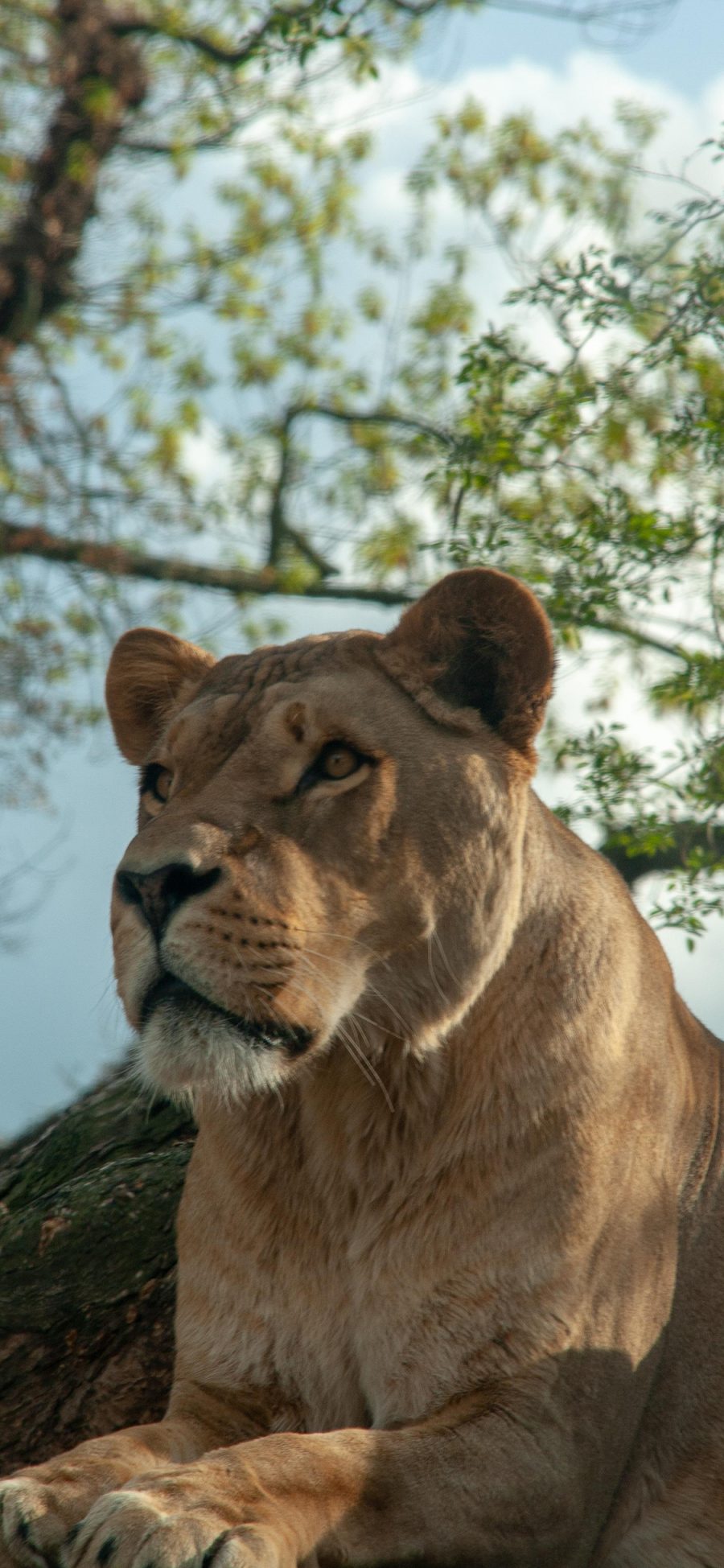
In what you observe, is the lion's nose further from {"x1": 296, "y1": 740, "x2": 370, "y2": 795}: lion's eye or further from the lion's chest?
the lion's chest

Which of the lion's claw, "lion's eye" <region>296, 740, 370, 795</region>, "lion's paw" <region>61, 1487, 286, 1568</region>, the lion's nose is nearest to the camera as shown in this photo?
"lion's paw" <region>61, 1487, 286, 1568</region>

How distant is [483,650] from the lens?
3.54 meters

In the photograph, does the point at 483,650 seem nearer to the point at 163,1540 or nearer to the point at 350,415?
the point at 163,1540

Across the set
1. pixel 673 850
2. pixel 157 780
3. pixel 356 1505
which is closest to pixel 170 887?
pixel 157 780

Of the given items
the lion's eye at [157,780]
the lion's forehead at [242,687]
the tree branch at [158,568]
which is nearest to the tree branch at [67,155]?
the tree branch at [158,568]

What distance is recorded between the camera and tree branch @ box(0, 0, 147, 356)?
13.8 metres

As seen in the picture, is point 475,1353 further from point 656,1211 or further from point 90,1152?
point 90,1152

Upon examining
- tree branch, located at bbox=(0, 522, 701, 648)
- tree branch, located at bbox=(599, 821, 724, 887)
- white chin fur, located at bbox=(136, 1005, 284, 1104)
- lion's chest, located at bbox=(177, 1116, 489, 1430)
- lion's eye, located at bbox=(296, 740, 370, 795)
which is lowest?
lion's chest, located at bbox=(177, 1116, 489, 1430)

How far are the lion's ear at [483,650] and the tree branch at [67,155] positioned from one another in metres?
11.1

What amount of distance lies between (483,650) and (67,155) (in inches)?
460

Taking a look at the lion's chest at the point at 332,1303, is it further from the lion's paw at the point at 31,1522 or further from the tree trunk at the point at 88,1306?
the tree trunk at the point at 88,1306

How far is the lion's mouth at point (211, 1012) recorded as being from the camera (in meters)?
3.04

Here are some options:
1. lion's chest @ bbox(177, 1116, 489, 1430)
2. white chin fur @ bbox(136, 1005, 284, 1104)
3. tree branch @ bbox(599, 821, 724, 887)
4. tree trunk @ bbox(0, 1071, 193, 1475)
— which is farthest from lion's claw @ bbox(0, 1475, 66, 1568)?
tree branch @ bbox(599, 821, 724, 887)

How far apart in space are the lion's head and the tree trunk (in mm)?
2149
